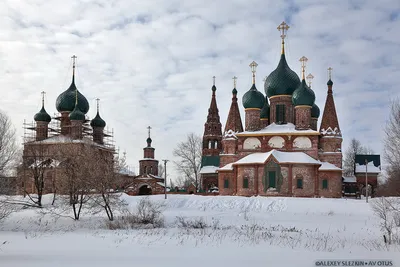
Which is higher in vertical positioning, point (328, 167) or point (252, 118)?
point (252, 118)

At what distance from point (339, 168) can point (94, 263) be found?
29229 millimetres

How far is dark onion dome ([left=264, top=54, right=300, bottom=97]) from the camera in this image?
129 ft

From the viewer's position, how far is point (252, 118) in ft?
131

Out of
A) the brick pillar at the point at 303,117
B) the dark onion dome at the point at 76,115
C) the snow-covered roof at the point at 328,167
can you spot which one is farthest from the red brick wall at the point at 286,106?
the dark onion dome at the point at 76,115

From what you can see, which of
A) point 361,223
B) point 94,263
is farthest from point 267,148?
point 94,263

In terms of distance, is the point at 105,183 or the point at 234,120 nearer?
the point at 105,183

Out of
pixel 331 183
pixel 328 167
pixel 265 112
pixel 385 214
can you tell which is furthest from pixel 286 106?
pixel 385 214

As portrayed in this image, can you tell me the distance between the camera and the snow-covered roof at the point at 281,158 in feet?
115

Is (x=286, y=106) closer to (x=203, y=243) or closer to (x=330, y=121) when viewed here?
(x=330, y=121)

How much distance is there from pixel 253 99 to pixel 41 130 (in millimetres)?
23652

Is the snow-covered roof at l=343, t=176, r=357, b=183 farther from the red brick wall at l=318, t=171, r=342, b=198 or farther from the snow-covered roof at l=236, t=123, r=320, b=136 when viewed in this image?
the snow-covered roof at l=236, t=123, r=320, b=136

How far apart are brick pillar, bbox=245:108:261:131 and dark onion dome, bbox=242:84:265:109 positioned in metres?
0.36

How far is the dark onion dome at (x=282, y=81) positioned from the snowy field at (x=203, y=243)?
16384 millimetres

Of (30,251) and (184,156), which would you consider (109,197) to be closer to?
(30,251)
